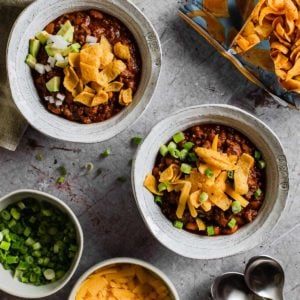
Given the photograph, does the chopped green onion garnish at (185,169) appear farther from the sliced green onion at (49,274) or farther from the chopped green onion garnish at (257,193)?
the sliced green onion at (49,274)

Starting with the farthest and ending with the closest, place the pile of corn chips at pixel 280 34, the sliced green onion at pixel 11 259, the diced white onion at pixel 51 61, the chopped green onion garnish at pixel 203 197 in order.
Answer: the sliced green onion at pixel 11 259
the pile of corn chips at pixel 280 34
the diced white onion at pixel 51 61
the chopped green onion garnish at pixel 203 197

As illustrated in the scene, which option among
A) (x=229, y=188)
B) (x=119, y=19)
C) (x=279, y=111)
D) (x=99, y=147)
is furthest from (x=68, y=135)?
(x=279, y=111)

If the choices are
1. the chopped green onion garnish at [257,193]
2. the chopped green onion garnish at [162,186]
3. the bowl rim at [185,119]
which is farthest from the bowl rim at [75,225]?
the chopped green onion garnish at [257,193]

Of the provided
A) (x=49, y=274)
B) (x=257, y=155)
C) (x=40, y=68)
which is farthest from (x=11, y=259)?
(x=257, y=155)

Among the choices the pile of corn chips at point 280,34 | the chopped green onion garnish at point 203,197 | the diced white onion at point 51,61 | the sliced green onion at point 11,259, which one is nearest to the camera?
the chopped green onion garnish at point 203,197

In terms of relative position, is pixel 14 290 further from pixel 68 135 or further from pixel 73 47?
pixel 73 47

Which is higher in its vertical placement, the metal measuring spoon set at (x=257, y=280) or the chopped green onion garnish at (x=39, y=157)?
the chopped green onion garnish at (x=39, y=157)
